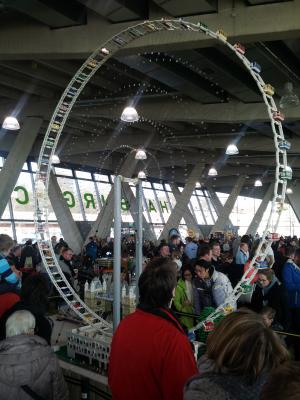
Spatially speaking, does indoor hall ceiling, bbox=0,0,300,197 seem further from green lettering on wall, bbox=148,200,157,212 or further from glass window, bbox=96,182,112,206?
green lettering on wall, bbox=148,200,157,212

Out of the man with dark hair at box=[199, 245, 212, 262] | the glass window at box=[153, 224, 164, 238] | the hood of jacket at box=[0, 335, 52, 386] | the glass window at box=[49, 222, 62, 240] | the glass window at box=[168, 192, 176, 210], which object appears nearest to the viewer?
the hood of jacket at box=[0, 335, 52, 386]

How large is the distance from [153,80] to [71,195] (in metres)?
11.2

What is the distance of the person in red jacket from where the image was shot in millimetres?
1847

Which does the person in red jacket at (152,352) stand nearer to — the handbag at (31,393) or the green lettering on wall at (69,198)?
the handbag at (31,393)

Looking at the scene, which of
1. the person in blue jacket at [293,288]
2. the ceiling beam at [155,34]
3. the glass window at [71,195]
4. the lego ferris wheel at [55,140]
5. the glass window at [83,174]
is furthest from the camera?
the glass window at [83,174]

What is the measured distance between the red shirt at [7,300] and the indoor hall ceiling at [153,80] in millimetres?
4144

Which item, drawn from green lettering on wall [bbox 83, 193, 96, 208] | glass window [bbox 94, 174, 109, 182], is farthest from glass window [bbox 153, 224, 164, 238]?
green lettering on wall [bbox 83, 193, 96, 208]

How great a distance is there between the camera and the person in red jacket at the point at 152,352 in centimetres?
185

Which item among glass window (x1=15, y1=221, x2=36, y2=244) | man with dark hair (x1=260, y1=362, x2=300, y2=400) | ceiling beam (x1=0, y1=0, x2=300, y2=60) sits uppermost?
ceiling beam (x1=0, y1=0, x2=300, y2=60)

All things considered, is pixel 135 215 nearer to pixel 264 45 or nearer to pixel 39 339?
pixel 39 339

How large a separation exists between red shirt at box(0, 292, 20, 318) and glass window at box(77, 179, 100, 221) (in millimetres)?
17098

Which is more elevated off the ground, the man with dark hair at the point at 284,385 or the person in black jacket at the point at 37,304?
the man with dark hair at the point at 284,385

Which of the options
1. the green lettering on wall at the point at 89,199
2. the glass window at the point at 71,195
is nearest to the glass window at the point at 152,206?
the green lettering on wall at the point at 89,199

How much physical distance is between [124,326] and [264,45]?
6313mm
